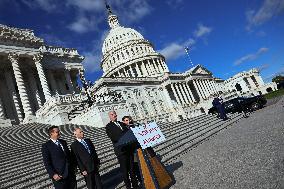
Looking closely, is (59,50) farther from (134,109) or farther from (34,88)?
(134,109)

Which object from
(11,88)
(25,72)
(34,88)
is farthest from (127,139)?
(25,72)

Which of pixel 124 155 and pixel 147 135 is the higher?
pixel 147 135

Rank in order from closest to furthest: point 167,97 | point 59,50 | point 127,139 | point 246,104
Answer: point 127,139 < point 246,104 < point 59,50 < point 167,97

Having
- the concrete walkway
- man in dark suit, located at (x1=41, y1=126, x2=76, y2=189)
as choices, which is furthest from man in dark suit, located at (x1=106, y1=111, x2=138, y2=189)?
man in dark suit, located at (x1=41, y1=126, x2=76, y2=189)

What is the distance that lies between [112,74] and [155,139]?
89.1 m

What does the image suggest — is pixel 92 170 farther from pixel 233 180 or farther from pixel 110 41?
pixel 110 41

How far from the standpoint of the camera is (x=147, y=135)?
7.34 metres

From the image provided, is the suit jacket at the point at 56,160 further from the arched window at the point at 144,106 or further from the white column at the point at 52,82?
the arched window at the point at 144,106

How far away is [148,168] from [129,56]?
92.0 m

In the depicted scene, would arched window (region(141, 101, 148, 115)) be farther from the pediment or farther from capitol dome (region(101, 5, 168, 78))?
the pediment

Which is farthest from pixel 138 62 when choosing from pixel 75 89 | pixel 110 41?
pixel 75 89

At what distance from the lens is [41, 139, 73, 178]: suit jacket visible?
20.4 ft

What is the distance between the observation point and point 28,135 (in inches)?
832

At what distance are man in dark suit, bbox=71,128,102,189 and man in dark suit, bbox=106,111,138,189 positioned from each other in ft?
2.54
